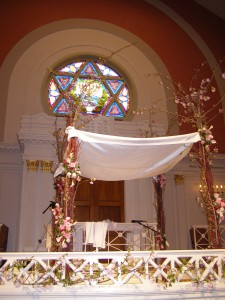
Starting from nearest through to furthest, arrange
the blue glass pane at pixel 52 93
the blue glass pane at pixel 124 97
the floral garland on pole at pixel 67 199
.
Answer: the floral garland on pole at pixel 67 199 < the blue glass pane at pixel 52 93 < the blue glass pane at pixel 124 97

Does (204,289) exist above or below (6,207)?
below

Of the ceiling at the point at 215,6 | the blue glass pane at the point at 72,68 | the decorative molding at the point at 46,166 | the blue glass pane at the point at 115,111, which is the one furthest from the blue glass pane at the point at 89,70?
the ceiling at the point at 215,6

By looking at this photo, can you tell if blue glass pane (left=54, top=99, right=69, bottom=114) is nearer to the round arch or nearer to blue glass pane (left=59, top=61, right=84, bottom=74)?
the round arch

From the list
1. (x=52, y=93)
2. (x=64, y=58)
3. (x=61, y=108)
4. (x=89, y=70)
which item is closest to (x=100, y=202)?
(x=61, y=108)

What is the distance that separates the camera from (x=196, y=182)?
12.0m

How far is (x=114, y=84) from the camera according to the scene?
42.7ft

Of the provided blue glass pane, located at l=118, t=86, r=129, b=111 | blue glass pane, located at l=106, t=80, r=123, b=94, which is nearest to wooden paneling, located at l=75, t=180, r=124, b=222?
blue glass pane, located at l=118, t=86, r=129, b=111

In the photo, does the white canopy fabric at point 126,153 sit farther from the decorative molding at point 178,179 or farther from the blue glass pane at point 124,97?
the blue glass pane at point 124,97

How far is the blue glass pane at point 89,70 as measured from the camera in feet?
42.3

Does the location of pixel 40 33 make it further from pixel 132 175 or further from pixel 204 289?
pixel 204 289

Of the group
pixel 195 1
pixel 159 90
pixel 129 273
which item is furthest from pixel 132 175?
pixel 195 1

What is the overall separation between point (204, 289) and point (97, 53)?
9.90m

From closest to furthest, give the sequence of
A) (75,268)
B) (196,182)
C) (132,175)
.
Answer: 1. (75,268)
2. (132,175)
3. (196,182)

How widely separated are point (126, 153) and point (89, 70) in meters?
7.50
